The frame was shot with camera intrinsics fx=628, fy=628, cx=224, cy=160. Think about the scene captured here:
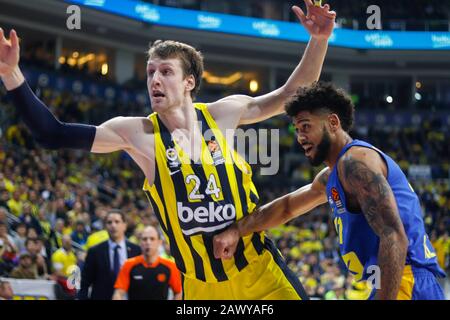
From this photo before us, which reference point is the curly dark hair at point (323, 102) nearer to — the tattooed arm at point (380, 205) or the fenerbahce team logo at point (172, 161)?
the tattooed arm at point (380, 205)

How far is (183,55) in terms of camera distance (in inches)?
157

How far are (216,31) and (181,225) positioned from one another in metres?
16.6

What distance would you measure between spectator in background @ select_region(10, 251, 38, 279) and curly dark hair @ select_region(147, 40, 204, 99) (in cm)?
462

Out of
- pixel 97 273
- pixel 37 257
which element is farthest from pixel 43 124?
pixel 37 257

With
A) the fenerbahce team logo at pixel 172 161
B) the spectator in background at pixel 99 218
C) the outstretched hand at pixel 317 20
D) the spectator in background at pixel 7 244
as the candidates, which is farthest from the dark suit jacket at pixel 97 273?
the spectator in background at pixel 99 218

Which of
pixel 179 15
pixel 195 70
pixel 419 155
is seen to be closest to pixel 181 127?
pixel 195 70

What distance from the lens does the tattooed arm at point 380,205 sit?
279 cm

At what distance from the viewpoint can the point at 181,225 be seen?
12.2 feet

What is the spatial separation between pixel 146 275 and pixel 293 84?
2.85m

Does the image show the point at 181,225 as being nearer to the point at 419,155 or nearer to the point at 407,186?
the point at 407,186

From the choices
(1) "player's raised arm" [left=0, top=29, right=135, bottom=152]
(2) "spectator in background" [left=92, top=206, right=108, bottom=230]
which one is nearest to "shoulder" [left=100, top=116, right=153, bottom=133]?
(1) "player's raised arm" [left=0, top=29, right=135, bottom=152]

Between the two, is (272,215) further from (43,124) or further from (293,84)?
(43,124)

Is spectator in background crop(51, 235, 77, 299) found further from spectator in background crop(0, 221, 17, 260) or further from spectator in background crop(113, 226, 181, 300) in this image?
spectator in background crop(113, 226, 181, 300)

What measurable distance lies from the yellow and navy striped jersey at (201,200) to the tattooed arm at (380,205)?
846 millimetres
